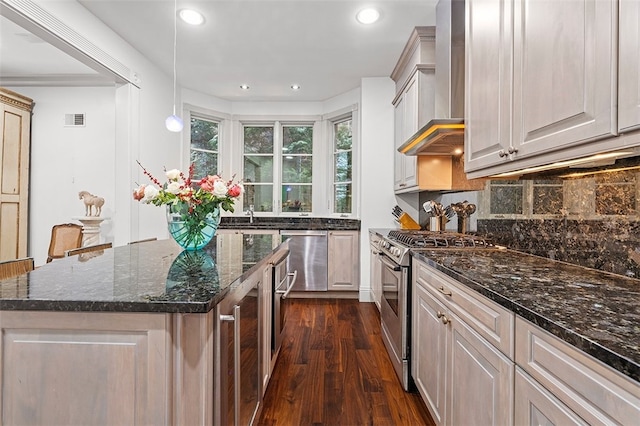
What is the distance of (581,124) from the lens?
990 millimetres

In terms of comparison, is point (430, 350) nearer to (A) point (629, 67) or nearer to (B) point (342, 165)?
(A) point (629, 67)

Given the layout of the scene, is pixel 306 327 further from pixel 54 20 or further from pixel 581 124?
pixel 54 20

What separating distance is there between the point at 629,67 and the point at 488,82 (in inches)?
30.6

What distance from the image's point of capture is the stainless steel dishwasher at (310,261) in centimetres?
428

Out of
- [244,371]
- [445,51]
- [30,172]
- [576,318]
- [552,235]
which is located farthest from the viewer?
[30,172]

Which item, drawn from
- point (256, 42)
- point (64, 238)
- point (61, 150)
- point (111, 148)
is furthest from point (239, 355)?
point (61, 150)

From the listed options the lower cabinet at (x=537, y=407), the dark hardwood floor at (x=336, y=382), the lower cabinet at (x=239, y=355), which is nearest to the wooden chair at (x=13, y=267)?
the lower cabinet at (x=239, y=355)

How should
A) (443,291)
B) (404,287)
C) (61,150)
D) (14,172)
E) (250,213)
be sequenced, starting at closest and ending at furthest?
(443,291)
(404,287)
(14,172)
(61,150)
(250,213)

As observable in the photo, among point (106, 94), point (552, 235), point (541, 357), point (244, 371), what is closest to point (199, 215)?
point (244, 371)

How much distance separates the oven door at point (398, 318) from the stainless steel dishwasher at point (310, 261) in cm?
175

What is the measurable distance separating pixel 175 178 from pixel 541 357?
1.63 m

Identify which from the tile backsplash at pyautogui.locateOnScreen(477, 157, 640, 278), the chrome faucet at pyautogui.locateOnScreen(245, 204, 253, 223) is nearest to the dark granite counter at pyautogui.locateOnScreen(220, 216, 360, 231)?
the chrome faucet at pyautogui.locateOnScreen(245, 204, 253, 223)

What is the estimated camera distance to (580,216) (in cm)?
142

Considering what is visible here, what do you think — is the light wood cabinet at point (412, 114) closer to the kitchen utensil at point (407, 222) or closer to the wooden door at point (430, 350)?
the kitchen utensil at point (407, 222)
